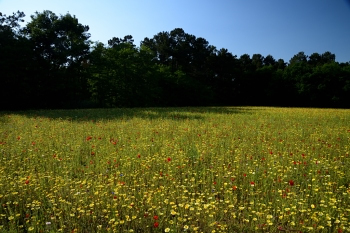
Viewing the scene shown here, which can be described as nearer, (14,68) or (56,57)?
(14,68)

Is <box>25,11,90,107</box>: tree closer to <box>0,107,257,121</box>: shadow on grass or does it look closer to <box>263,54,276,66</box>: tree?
<box>0,107,257,121</box>: shadow on grass

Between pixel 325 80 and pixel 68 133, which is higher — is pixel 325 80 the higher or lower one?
the higher one

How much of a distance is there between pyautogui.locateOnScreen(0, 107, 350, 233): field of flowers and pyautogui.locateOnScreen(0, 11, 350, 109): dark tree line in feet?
78.3

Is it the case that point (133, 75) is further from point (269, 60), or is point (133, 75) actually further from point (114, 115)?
point (269, 60)

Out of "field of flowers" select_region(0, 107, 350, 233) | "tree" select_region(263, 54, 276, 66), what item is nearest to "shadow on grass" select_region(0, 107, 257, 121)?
"field of flowers" select_region(0, 107, 350, 233)

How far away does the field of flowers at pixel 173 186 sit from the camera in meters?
3.41

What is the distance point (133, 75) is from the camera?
38188 mm

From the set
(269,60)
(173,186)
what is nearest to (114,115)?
(173,186)

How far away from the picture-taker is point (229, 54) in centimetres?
5703

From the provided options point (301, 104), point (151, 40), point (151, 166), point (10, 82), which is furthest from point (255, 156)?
point (151, 40)

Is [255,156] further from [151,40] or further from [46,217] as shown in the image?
[151,40]

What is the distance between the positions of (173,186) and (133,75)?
35.1 metres

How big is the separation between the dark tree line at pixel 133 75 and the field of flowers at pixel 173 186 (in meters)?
23.9

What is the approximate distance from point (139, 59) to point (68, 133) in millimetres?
30086
